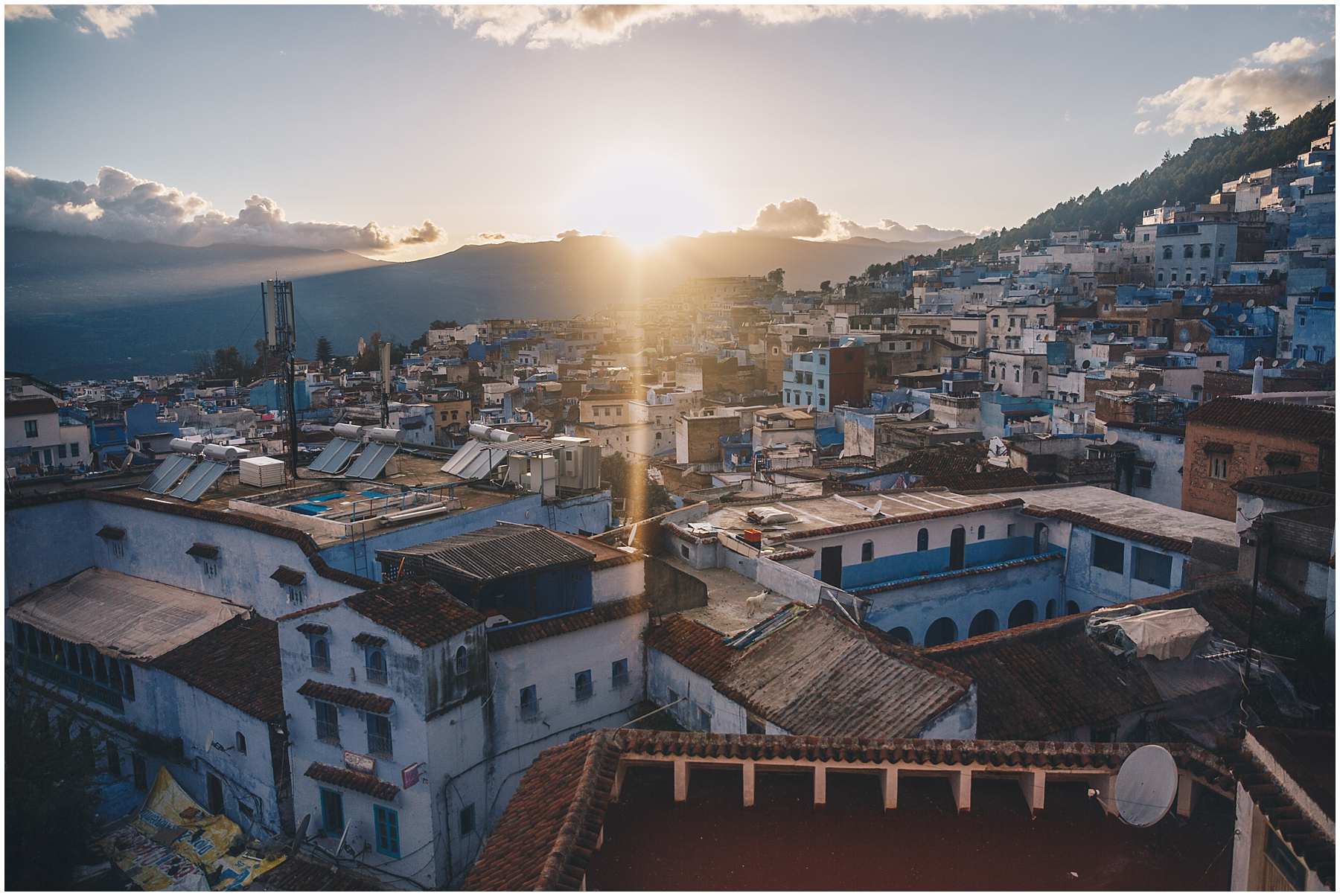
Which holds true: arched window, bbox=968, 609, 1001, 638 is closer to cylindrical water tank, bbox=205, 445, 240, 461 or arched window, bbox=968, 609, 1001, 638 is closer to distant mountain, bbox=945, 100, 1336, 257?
cylindrical water tank, bbox=205, 445, 240, 461

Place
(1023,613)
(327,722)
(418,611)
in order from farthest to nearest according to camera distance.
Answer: (1023,613)
(327,722)
(418,611)

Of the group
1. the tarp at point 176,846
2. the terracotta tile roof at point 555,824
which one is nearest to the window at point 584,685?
the tarp at point 176,846

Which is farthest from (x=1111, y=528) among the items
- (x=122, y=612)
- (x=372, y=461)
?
(x=122, y=612)

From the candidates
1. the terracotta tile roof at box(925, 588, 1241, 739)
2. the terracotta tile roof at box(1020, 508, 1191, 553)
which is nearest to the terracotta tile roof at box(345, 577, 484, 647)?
the terracotta tile roof at box(925, 588, 1241, 739)

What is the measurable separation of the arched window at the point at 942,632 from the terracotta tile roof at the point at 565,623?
515cm

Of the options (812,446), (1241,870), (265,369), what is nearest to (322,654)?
(1241,870)

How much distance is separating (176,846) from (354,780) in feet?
10.2

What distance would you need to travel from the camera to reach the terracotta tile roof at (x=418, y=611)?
32.6 feet

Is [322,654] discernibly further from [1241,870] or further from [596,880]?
[1241,870]

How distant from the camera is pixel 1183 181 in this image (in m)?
79.8

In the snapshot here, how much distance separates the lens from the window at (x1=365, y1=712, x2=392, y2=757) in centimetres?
1034

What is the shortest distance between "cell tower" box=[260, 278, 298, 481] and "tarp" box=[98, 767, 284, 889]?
546 cm

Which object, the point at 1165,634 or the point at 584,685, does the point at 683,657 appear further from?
the point at 1165,634

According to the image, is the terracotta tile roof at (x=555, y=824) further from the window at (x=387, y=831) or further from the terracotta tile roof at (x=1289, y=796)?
the window at (x=387, y=831)
